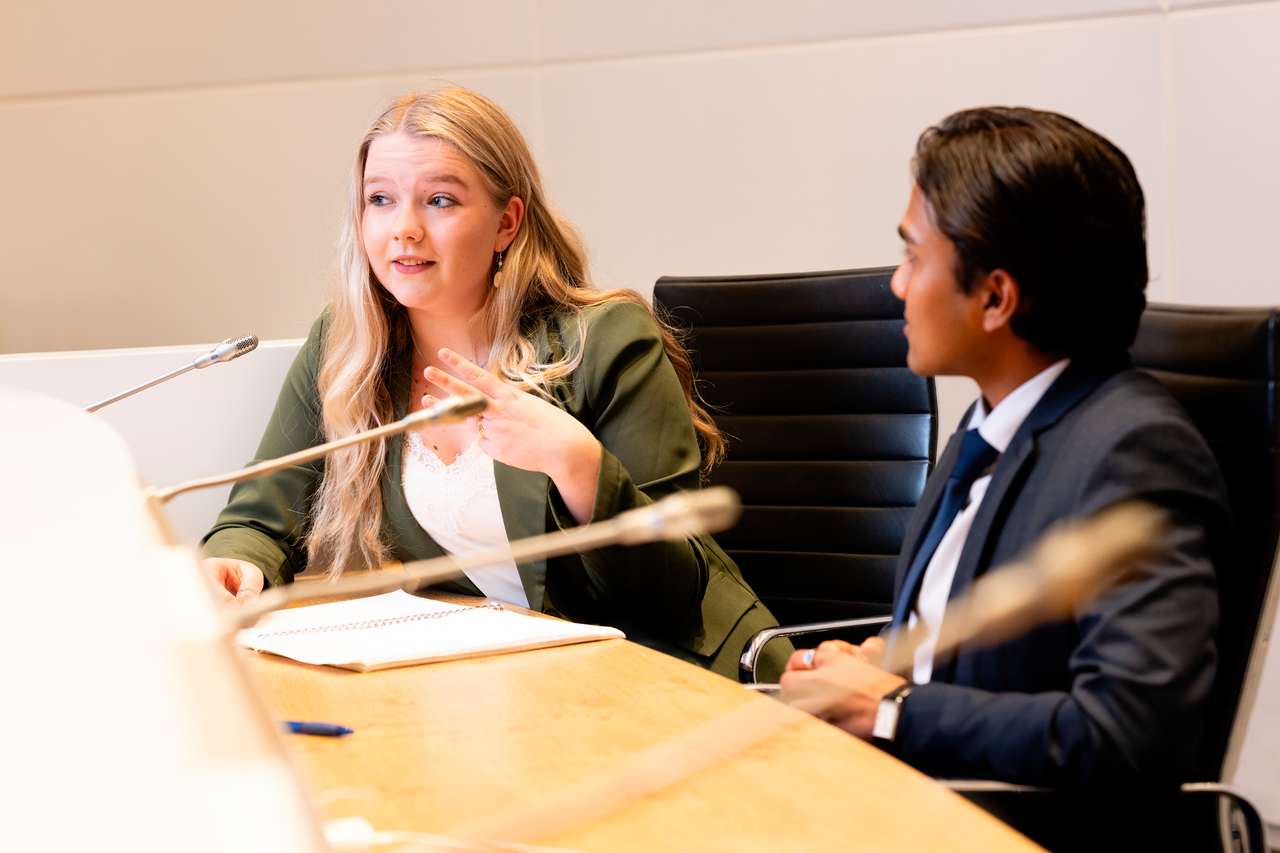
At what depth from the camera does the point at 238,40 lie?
8.73 ft

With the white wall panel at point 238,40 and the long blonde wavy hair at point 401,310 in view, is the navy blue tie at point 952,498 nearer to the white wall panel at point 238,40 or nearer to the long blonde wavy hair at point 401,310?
the long blonde wavy hair at point 401,310

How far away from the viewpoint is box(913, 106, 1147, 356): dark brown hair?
3.21ft

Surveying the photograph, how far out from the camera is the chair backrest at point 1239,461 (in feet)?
3.23

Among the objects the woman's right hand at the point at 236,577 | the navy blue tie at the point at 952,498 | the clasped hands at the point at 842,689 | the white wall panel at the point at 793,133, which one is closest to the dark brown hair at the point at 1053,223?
the navy blue tie at the point at 952,498

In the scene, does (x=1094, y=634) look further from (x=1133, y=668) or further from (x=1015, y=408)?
(x=1015, y=408)

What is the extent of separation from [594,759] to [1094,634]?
0.41 m

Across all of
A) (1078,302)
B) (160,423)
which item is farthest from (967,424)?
(160,423)

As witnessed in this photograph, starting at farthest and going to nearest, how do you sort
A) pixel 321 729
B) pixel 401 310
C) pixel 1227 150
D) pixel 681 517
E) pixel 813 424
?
pixel 1227 150, pixel 813 424, pixel 401 310, pixel 321 729, pixel 681 517

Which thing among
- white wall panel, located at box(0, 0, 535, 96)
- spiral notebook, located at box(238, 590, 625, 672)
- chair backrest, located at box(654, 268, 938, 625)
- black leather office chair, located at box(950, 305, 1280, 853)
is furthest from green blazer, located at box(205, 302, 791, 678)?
white wall panel, located at box(0, 0, 535, 96)

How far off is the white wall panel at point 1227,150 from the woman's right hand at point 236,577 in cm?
198

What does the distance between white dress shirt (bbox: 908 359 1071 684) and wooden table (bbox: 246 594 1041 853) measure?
0.68ft

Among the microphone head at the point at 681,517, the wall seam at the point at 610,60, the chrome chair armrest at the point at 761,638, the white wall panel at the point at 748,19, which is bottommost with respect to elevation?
the chrome chair armrest at the point at 761,638

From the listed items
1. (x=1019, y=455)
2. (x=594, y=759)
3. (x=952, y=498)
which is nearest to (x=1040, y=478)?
(x=1019, y=455)

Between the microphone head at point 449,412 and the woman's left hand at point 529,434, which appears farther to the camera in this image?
the woman's left hand at point 529,434
